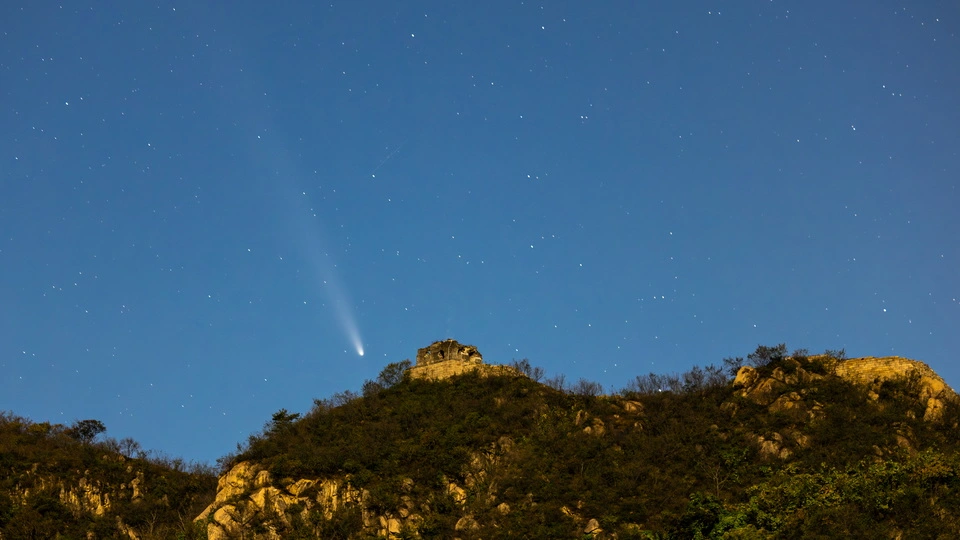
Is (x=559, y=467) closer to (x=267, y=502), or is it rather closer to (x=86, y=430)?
(x=267, y=502)

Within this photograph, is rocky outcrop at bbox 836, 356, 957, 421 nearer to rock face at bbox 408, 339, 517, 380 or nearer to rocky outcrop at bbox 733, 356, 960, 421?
rocky outcrop at bbox 733, 356, 960, 421

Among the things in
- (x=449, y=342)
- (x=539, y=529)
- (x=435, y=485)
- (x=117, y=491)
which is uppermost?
(x=449, y=342)

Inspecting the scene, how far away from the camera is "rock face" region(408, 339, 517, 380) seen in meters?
87.1

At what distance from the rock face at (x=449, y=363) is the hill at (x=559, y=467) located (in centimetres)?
201

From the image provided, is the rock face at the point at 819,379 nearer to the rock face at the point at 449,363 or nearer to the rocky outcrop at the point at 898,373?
the rocky outcrop at the point at 898,373

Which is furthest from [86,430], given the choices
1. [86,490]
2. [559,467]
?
[559,467]

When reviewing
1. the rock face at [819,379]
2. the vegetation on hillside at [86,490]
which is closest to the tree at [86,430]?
the vegetation on hillside at [86,490]

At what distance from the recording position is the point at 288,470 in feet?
227

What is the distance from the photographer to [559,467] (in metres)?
69.6

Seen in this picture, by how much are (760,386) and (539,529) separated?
2607 centimetres

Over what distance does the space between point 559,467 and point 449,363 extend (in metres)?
21.0

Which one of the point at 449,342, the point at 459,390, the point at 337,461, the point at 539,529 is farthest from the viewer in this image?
the point at 449,342

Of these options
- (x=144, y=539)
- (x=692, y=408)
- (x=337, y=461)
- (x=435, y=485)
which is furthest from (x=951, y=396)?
(x=144, y=539)

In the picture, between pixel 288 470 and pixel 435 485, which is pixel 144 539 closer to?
pixel 288 470
